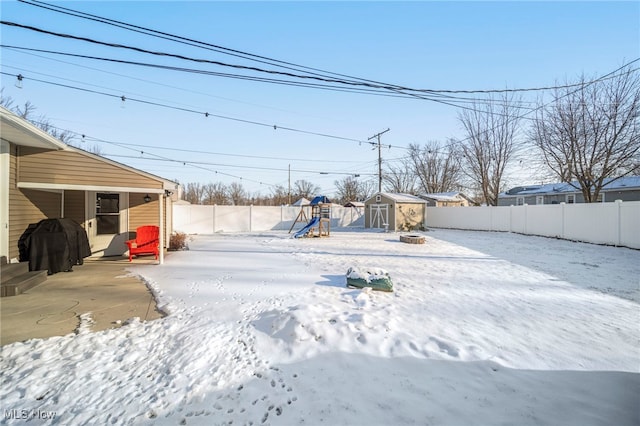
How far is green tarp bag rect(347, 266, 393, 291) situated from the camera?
5.29 metres

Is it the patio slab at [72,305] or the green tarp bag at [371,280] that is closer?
the patio slab at [72,305]

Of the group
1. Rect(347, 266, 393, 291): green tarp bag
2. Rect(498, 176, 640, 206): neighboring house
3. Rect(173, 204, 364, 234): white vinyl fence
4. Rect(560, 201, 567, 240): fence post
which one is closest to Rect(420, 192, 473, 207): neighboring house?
Rect(498, 176, 640, 206): neighboring house

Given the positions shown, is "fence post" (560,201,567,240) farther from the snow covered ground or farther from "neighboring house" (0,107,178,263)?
"neighboring house" (0,107,178,263)

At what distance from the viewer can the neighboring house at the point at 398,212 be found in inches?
784

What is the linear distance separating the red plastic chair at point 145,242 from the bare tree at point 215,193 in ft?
123

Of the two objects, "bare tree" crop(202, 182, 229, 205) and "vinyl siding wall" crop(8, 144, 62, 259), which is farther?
"bare tree" crop(202, 182, 229, 205)

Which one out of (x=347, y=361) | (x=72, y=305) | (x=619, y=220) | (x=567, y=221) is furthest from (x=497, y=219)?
(x=72, y=305)

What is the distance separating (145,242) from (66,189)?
90.5 inches

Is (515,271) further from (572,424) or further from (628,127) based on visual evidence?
(628,127)

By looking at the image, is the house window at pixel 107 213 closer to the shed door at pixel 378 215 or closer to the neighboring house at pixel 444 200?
the shed door at pixel 378 215

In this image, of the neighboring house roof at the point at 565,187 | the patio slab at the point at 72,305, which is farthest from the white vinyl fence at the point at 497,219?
the patio slab at the point at 72,305

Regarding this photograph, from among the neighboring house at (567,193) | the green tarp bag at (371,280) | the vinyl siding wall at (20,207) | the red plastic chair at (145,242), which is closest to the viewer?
the green tarp bag at (371,280)

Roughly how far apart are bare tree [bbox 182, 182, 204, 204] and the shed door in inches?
1270

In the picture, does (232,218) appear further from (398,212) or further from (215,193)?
(215,193)
